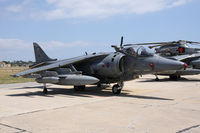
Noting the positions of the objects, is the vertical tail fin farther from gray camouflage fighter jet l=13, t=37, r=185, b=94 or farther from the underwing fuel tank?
the underwing fuel tank

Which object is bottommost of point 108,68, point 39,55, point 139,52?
point 108,68

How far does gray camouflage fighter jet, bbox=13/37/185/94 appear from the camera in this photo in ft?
36.4

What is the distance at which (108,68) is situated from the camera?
1236 centimetres

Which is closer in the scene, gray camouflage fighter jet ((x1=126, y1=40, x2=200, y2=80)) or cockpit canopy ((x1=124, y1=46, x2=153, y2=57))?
cockpit canopy ((x1=124, y1=46, x2=153, y2=57))

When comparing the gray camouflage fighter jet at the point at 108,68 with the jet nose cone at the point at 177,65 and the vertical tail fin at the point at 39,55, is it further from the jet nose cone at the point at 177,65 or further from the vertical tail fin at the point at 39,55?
the vertical tail fin at the point at 39,55

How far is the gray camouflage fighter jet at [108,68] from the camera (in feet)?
36.4

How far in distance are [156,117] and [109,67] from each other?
18.9ft

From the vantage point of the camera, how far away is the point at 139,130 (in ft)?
18.2

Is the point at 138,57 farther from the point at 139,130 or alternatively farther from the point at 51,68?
the point at 139,130

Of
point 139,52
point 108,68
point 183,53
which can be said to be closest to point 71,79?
point 108,68

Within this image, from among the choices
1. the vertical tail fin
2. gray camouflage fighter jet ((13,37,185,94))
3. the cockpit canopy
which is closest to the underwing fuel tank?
gray camouflage fighter jet ((13,37,185,94))

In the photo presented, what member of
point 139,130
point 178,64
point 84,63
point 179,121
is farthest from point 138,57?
point 139,130

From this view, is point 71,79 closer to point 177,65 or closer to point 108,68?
point 108,68

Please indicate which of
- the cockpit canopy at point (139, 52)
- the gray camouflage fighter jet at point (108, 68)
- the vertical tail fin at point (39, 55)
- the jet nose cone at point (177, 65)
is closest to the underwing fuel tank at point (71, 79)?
the gray camouflage fighter jet at point (108, 68)
